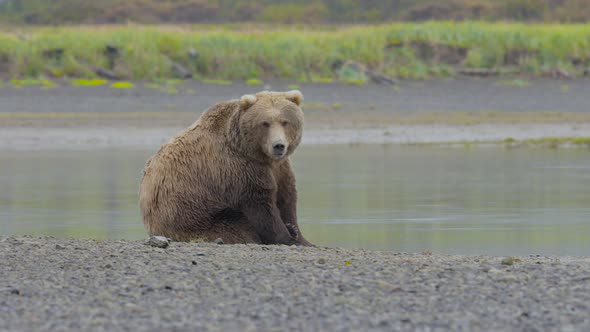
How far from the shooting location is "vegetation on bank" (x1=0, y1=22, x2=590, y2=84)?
28.0 metres

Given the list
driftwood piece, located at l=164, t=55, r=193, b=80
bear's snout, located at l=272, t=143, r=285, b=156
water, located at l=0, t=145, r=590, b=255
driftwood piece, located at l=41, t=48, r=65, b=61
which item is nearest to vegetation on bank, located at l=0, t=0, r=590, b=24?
driftwood piece, located at l=41, t=48, r=65, b=61

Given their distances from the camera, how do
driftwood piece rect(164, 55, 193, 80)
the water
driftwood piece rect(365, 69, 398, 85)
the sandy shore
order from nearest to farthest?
the water
the sandy shore
driftwood piece rect(365, 69, 398, 85)
driftwood piece rect(164, 55, 193, 80)

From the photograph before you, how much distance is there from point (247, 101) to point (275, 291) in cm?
239

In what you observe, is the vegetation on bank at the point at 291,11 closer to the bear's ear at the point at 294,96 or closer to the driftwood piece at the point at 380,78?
the driftwood piece at the point at 380,78

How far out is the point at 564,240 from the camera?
923cm

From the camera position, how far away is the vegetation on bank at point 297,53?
28.0 meters

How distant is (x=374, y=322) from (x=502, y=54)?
87.2 ft

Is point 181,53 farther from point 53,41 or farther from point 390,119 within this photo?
point 390,119

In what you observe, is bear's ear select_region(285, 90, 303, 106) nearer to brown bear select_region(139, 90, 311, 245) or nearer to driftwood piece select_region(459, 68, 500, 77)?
brown bear select_region(139, 90, 311, 245)

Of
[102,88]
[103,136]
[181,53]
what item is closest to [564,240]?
[103,136]

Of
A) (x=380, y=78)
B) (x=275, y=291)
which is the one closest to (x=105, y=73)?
(x=380, y=78)

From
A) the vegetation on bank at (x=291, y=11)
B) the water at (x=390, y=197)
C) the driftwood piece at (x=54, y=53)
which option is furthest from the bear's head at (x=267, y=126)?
the vegetation on bank at (x=291, y=11)

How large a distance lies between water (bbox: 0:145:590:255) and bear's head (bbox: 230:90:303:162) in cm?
132

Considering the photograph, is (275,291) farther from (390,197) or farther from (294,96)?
(390,197)
